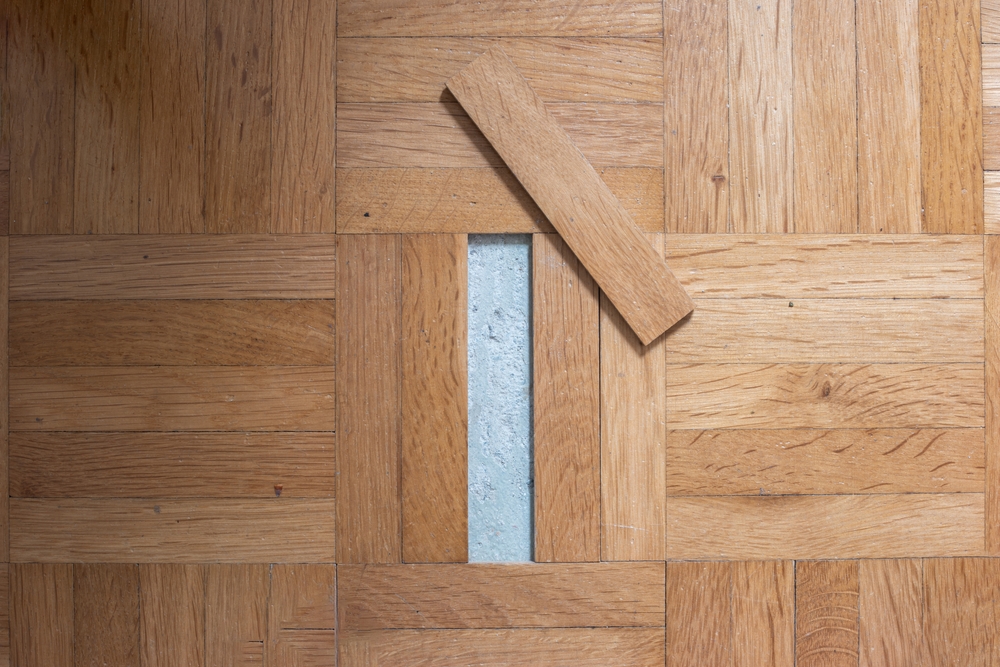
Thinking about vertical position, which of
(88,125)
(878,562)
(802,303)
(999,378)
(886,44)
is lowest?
(878,562)

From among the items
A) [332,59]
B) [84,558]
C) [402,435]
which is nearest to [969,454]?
[402,435]

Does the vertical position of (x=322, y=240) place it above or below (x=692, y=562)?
above

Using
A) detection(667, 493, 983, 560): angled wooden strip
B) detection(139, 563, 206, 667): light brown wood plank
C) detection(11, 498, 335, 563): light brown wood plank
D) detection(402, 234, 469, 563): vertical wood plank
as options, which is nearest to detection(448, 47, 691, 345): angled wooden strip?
detection(402, 234, 469, 563): vertical wood plank

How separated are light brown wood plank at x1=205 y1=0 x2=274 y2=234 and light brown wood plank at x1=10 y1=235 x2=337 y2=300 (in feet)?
0.12

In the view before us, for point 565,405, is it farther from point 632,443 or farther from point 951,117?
point 951,117

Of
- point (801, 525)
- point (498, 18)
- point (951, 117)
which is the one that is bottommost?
point (801, 525)

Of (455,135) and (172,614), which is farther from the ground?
(455,135)

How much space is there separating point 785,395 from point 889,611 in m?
0.34

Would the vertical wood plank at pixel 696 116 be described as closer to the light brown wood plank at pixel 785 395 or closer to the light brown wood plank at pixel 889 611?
the light brown wood plank at pixel 785 395

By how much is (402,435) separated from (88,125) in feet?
2.03

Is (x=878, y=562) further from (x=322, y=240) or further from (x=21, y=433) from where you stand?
(x=21, y=433)

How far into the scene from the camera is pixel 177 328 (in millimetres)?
902

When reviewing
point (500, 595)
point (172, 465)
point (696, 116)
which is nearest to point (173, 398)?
point (172, 465)

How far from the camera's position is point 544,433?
2.97 ft
